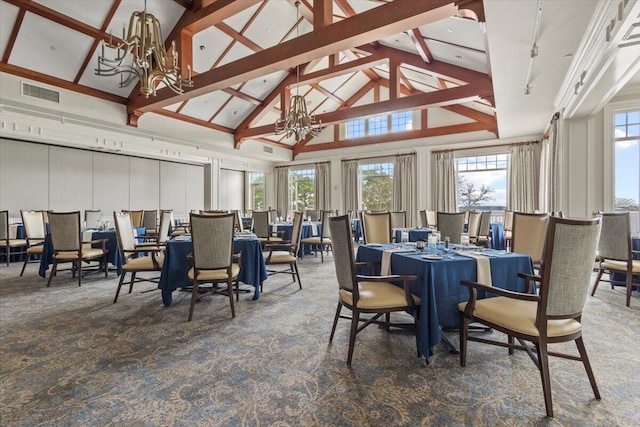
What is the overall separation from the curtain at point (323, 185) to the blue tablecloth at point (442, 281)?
29.5ft

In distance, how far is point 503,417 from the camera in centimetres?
162

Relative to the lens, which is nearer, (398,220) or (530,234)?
(530,234)

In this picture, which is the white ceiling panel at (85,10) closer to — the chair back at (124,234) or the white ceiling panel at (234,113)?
the white ceiling panel at (234,113)

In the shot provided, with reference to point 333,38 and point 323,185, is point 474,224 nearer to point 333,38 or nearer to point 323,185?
point 333,38

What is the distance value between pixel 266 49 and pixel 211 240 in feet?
11.7

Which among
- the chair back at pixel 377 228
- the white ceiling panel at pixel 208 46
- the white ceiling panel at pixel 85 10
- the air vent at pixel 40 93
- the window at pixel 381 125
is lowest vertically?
the chair back at pixel 377 228

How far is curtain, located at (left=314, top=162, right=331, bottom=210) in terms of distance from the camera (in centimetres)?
1148

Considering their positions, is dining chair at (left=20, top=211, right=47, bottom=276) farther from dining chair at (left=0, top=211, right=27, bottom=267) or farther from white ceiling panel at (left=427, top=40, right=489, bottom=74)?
white ceiling panel at (left=427, top=40, right=489, bottom=74)

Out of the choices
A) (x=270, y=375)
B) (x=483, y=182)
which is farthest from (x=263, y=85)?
(x=270, y=375)

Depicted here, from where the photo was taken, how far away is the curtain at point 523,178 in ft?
27.5

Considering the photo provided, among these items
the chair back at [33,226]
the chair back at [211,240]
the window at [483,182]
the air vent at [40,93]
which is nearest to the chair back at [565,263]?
the chair back at [211,240]

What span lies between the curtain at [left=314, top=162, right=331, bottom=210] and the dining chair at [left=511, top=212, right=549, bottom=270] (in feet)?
27.5

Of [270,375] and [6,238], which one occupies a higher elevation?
[6,238]

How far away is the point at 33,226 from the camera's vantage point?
5.77 m
